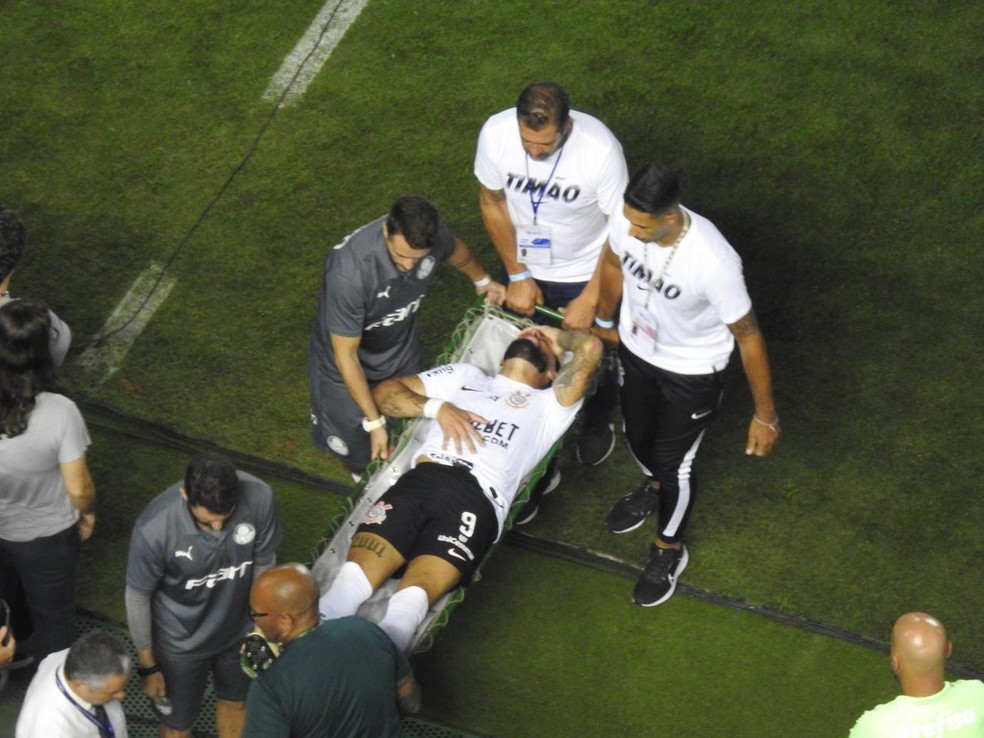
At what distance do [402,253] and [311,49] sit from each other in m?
3.31

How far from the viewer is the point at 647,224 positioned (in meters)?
5.17

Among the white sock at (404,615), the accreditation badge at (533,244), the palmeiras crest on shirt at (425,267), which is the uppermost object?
the palmeiras crest on shirt at (425,267)

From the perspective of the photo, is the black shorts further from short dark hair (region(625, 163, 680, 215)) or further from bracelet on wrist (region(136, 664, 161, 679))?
short dark hair (region(625, 163, 680, 215))

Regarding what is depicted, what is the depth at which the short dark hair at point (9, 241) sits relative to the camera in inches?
208

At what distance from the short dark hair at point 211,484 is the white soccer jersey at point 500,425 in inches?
50.1

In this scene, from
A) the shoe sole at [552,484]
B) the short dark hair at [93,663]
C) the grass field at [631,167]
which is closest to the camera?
the short dark hair at [93,663]

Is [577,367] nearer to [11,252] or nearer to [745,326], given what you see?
[745,326]

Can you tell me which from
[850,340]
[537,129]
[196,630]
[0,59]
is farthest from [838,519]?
[0,59]

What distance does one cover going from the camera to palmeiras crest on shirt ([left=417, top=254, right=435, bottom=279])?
Result: 18.9 feet

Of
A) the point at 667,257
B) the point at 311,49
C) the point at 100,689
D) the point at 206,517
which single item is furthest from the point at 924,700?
the point at 311,49

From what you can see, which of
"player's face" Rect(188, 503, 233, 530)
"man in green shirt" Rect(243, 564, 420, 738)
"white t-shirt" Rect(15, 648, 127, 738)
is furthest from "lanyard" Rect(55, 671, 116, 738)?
"player's face" Rect(188, 503, 233, 530)

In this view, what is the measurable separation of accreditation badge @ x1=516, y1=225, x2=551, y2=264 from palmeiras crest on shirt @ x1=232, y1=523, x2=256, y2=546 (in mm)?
1950

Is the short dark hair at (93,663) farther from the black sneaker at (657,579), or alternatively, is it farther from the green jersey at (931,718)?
the black sneaker at (657,579)

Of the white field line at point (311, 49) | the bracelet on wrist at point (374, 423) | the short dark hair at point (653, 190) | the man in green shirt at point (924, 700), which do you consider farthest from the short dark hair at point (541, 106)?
the white field line at point (311, 49)
